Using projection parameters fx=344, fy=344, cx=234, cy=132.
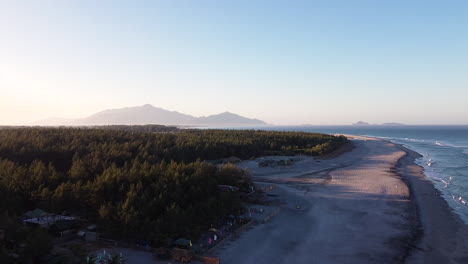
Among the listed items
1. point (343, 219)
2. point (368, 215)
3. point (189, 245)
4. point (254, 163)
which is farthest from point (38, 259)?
point (254, 163)

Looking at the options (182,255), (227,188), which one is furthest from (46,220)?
(227,188)

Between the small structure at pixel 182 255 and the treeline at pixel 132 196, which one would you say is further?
the treeline at pixel 132 196

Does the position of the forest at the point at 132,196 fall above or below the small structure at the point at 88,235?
above

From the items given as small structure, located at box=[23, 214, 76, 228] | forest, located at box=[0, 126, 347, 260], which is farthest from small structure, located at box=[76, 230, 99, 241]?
small structure, located at box=[23, 214, 76, 228]

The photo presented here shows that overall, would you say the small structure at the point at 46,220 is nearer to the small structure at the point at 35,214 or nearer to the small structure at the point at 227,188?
the small structure at the point at 35,214

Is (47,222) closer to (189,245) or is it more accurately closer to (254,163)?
(189,245)

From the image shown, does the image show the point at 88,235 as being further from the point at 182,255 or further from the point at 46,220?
the point at 182,255

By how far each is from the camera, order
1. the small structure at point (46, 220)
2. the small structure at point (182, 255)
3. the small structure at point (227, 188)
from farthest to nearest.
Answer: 1. the small structure at point (227, 188)
2. the small structure at point (46, 220)
3. the small structure at point (182, 255)

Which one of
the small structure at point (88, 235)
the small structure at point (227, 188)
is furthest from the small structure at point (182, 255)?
the small structure at point (227, 188)

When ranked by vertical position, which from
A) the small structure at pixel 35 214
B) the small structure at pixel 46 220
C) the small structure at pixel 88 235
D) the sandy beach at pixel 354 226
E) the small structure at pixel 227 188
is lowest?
the sandy beach at pixel 354 226
